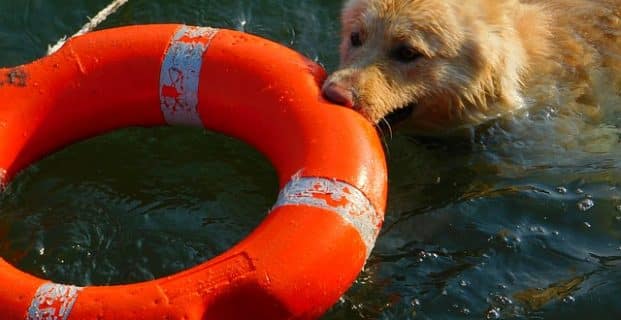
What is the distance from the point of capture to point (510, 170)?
5.09 meters

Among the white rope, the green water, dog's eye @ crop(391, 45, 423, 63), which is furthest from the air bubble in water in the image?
the white rope

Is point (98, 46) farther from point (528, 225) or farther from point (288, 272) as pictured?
point (528, 225)

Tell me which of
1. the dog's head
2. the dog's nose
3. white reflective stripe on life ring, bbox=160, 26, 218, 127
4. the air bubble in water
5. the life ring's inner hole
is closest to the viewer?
the dog's nose

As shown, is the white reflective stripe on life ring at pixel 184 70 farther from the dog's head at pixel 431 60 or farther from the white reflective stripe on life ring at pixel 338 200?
the white reflective stripe on life ring at pixel 338 200

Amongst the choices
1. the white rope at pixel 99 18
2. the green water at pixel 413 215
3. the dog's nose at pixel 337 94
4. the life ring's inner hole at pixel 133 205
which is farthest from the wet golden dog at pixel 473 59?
the white rope at pixel 99 18

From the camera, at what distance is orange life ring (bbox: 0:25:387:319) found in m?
3.32

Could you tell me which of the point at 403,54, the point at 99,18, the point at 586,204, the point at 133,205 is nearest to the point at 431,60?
the point at 403,54

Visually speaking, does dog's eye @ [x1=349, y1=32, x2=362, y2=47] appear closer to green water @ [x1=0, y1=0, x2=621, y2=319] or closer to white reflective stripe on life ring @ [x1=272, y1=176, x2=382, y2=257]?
green water @ [x1=0, y1=0, x2=621, y2=319]

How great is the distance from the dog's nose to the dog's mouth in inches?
20.9

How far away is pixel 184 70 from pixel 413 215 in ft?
4.71

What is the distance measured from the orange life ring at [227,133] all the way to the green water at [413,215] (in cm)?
33

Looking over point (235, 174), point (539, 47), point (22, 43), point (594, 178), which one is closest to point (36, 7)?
point (22, 43)

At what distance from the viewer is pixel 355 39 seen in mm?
4824

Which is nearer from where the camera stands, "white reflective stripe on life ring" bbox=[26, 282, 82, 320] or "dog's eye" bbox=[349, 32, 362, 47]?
"white reflective stripe on life ring" bbox=[26, 282, 82, 320]
